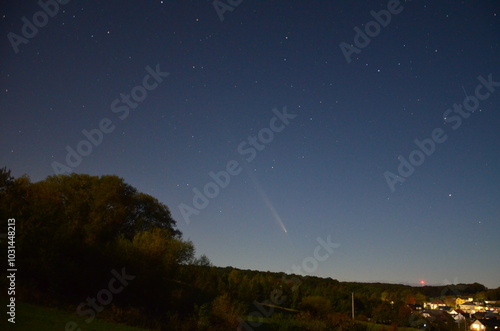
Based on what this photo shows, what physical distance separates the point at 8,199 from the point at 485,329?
54.0 meters

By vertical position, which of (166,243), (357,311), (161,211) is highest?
(161,211)

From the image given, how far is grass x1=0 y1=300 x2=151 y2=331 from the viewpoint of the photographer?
35.6 feet

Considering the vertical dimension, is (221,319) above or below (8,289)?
below

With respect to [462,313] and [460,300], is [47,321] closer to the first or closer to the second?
[462,313]

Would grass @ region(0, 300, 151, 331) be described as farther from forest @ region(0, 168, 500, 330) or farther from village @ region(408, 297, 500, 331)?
village @ region(408, 297, 500, 331)

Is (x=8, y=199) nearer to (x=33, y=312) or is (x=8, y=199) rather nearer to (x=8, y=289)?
(x=8, y=289)

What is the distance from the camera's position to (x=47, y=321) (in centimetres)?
1213

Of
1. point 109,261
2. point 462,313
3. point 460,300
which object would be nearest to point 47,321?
point 109,261

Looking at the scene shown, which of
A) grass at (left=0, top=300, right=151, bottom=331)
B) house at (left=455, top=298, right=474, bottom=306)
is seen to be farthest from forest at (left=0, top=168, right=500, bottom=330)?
house at (left=455, top=298, right=474, bottom=306)

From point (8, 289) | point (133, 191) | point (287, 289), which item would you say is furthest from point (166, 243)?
point (287, 289)

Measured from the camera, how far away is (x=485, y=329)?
4600 cm

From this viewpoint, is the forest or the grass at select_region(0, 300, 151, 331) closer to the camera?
the grass at select_region(0, 300, 151, 331)

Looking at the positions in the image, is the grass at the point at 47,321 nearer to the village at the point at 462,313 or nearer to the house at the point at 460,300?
the village at the point at 462,313

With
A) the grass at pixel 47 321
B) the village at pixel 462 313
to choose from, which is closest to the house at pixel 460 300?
the village at pixel 462 313
